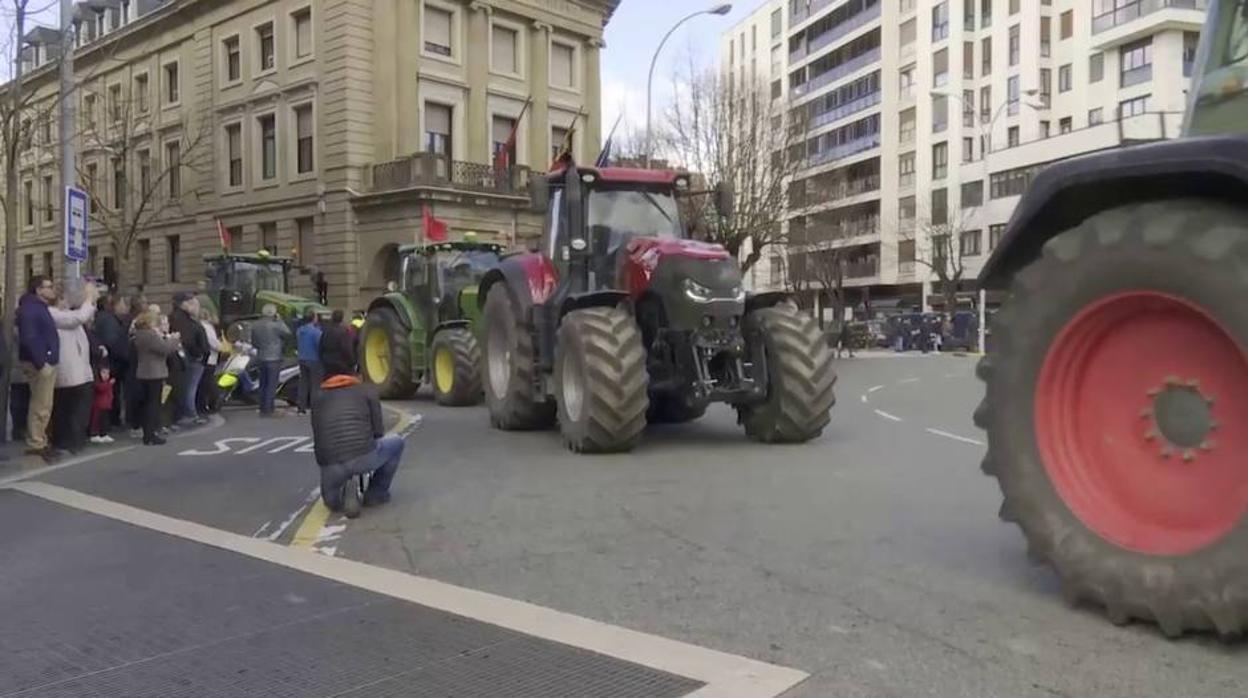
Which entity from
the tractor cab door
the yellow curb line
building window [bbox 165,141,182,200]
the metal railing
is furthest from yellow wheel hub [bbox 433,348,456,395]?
the metal railing

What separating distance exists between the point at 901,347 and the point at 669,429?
40601 mm

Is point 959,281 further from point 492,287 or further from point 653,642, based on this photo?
point 653,642

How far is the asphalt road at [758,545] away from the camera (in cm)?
413

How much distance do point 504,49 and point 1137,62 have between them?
32.7m

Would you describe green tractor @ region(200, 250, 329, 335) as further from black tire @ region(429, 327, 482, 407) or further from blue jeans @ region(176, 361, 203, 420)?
blue jeans @ region(176, 361, 203, 420)

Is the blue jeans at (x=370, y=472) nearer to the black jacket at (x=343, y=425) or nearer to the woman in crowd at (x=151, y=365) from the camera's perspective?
the black jacket at (x=343, y=425)

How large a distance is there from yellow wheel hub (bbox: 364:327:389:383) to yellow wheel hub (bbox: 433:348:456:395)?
6.21 feet

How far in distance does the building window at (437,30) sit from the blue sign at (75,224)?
24.9 meters

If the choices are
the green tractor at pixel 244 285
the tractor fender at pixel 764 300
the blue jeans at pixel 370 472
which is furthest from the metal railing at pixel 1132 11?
the blue jeans at pixel 370 472

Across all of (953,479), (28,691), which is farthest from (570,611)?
(953,479)

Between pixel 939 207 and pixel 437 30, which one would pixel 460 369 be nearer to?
pixel 437 30

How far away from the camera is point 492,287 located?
44.4 ft

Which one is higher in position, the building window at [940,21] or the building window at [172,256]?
the building window at [940,21]

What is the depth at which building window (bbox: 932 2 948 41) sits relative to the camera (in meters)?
62.3
